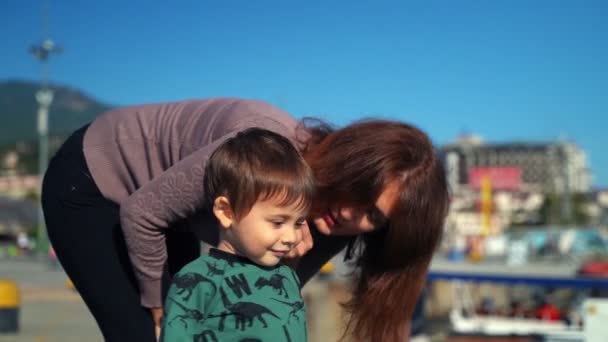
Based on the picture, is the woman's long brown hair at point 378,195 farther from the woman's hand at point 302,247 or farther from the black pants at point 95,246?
the black pants at point 95,246

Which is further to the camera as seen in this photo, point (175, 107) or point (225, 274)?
point (175, 107)

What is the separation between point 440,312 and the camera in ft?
68.7

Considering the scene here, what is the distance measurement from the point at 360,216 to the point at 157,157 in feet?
2.01

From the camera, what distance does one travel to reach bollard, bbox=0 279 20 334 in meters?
10.3

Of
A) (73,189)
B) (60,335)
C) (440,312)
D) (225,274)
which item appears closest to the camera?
(225,274)

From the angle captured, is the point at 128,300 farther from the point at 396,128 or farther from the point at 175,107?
the point at 396,128

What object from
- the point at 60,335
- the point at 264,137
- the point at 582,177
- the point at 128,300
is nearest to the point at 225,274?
the point at 264,137

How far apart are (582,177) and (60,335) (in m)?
184

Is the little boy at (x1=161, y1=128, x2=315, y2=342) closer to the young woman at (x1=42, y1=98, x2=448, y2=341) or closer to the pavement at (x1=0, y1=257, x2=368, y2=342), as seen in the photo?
Answer: the young woman at (x1=42, y1=98, x2=448, y2=341)

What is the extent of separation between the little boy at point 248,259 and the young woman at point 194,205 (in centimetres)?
16

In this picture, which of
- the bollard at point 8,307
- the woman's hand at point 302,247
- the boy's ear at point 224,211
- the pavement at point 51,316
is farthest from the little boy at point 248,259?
→ the bollard at point 8,307

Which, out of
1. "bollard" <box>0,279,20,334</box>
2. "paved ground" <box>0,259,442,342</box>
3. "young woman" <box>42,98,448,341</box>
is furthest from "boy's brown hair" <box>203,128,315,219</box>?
"bollard" <box>0,279,20,334</box>

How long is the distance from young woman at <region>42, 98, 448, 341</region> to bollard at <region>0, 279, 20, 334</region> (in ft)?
26.8

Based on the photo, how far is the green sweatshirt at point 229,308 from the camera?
6.72 feet
